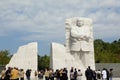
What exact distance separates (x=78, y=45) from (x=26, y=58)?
5.32 metres

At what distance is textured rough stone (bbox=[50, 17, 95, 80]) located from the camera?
30.9 meters

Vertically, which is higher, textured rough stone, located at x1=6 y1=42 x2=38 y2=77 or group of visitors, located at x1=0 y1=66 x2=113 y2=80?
textured rough stone, located at x1=6 y1=42 x2=38 y2=77

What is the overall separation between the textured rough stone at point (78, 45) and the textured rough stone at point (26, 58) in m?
Answer: 1.98

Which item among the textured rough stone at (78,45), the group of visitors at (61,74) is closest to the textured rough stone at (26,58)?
the textured rough stone at (78,45)

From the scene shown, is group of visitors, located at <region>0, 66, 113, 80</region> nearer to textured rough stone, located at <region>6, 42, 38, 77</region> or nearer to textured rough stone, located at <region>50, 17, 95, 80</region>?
textured rough stone, located at <region>50, 17, 95, 80</region>

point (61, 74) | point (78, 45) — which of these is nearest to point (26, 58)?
point (78, 45)

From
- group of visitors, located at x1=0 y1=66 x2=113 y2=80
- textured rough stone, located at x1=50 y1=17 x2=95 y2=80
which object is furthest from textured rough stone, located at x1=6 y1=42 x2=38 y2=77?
group of visitors, located at x1=0 y1=66 x2=113 y2=80

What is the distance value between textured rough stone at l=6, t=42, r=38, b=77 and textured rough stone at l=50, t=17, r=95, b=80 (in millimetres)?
1984

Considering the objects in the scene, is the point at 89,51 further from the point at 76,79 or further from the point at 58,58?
the point at 76,79

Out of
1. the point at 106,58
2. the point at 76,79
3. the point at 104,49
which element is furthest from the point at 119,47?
the point at 76,79

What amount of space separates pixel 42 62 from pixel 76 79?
48462mm

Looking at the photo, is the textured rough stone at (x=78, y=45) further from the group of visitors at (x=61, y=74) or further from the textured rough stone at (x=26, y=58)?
the group of visitors at (x=61, y=74)

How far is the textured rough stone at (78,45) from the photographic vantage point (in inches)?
1216

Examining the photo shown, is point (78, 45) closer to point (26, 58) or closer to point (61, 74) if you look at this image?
point (26, 58)
